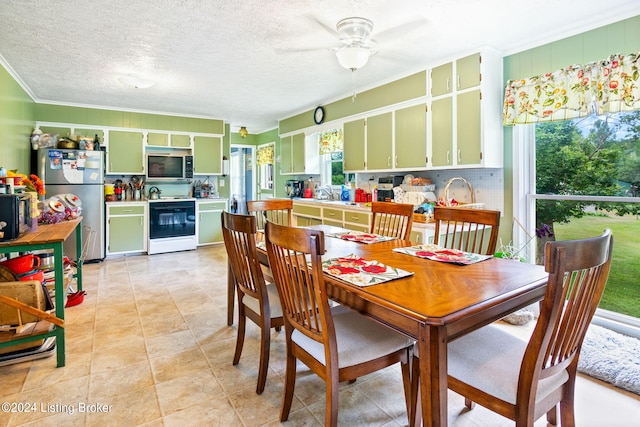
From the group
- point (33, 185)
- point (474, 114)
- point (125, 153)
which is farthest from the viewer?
point (125, 153)

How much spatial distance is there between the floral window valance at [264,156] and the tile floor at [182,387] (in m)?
4.65

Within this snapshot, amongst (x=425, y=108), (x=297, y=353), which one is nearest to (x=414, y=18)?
(x=425, y=108)

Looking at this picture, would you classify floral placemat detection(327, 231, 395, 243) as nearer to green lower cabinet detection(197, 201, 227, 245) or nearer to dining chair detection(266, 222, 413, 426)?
dining chair detection(266, 222, 413, 426)

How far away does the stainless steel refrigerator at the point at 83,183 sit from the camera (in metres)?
4.59

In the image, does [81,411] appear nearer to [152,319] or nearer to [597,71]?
[152,319]

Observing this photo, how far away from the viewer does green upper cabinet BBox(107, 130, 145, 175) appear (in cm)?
541

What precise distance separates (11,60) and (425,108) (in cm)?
417

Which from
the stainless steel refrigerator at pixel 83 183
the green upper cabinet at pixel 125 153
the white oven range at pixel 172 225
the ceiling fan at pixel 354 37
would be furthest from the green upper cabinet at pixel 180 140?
the ceiling fan at pixel 354 37

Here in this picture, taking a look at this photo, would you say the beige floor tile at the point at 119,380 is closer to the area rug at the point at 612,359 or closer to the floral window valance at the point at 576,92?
the area rug at the point at 612,359

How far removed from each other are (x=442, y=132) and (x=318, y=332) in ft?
8.98

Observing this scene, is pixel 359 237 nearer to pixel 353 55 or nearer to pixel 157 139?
pixel 353 55

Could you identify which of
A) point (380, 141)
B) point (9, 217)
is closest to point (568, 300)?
point (9, 217)

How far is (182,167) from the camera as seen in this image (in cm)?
582

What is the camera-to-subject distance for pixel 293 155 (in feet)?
19.8
